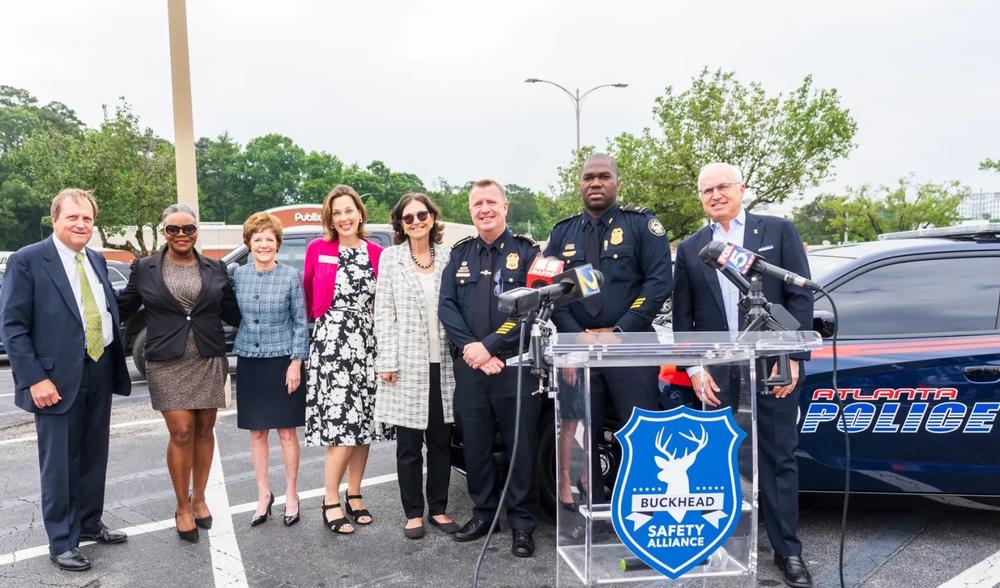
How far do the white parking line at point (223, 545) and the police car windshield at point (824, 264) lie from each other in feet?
10.3

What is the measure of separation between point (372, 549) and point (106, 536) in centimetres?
142

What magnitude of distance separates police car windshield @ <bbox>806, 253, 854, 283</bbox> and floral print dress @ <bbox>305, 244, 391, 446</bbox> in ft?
7.66

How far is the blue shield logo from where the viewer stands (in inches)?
99.1

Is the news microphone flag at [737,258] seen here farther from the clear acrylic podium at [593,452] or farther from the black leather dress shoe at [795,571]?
the black leather dress shoe at [795,571]

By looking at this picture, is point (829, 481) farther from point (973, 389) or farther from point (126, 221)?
point (126, 221)

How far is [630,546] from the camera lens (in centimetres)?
254

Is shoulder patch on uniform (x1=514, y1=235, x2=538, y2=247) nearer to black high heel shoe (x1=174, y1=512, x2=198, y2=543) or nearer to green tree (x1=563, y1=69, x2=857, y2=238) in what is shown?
black high heel shoe (x1=174, y1=512, x2=198, y2=543)

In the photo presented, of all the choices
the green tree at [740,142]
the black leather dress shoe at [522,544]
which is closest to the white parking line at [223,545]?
the black leather dress shoe at [522,544]

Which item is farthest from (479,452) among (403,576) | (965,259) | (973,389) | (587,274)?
(965,259)

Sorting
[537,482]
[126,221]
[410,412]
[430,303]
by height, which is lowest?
[537,482]

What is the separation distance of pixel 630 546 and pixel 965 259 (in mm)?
2475

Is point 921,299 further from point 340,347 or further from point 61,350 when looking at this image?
point 61,350

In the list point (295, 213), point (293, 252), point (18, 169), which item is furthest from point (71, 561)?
point (18, 169)

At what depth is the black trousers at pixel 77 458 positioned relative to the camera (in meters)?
3.51
